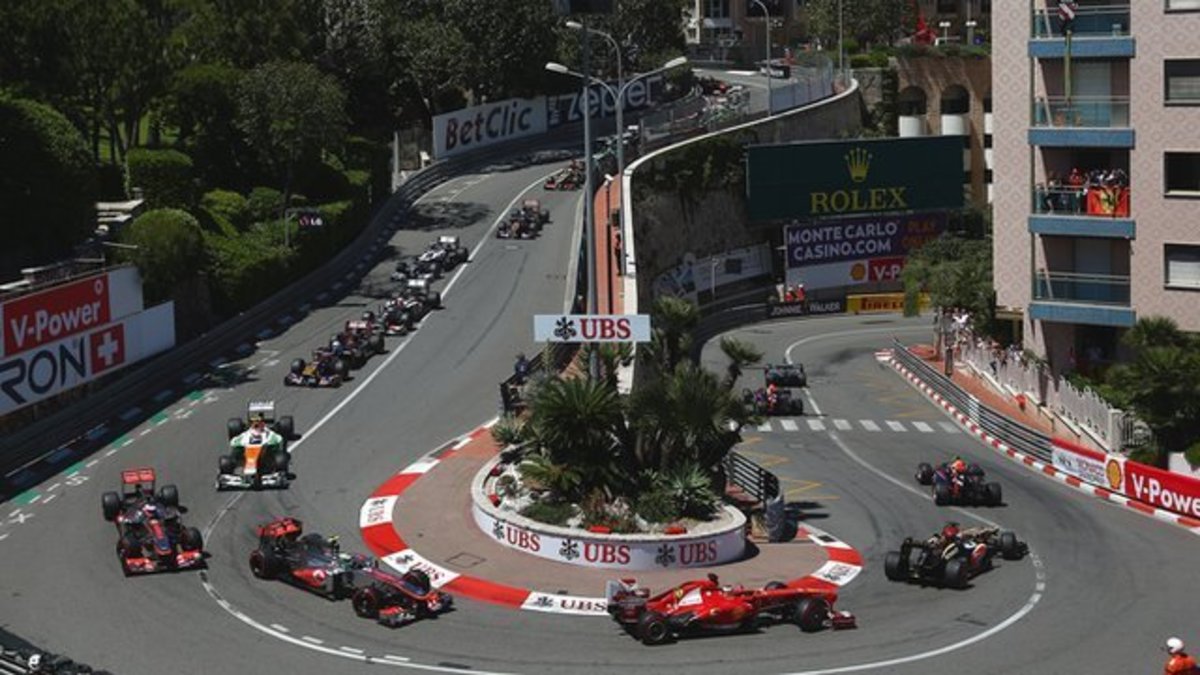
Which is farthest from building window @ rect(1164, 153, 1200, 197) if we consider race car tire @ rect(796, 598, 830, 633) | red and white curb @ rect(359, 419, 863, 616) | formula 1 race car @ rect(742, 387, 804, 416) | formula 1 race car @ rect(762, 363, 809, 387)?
race car tire @ rect(796, 598, 830, 633)

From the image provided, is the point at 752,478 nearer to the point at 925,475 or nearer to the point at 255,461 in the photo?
the point at 925,475

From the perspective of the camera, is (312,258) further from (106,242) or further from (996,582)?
(996,582)

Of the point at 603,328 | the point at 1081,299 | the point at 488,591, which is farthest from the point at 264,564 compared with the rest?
the point at 1081,299

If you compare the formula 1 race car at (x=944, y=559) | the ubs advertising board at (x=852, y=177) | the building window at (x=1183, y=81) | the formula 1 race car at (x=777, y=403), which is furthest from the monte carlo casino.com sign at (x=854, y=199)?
the formula 1 race car at (x=944, y=559)

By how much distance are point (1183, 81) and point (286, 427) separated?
31.4 m

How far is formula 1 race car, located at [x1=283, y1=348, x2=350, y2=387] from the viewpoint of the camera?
189 ft

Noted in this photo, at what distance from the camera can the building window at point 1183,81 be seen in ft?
182

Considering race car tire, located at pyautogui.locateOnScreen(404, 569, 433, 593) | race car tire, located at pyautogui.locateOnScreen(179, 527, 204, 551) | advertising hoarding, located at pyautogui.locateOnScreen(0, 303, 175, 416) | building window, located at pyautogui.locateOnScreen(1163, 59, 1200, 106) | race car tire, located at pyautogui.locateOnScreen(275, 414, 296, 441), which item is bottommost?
race car tire, located at pyautogui.locateOnScreen(404, 569, 433, 593)

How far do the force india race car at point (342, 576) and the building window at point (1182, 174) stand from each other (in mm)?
31726

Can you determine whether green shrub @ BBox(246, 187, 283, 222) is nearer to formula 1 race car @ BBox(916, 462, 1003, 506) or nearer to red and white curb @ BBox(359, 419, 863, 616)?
red and white curb @ BBox(359, 419, 863, 616)

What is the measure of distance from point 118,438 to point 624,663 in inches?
962

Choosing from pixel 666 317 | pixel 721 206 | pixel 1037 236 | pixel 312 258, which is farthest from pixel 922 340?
pixel 666 317

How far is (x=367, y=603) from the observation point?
34.8 meters

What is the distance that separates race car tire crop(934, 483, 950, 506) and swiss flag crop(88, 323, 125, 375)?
2747 centimetres
